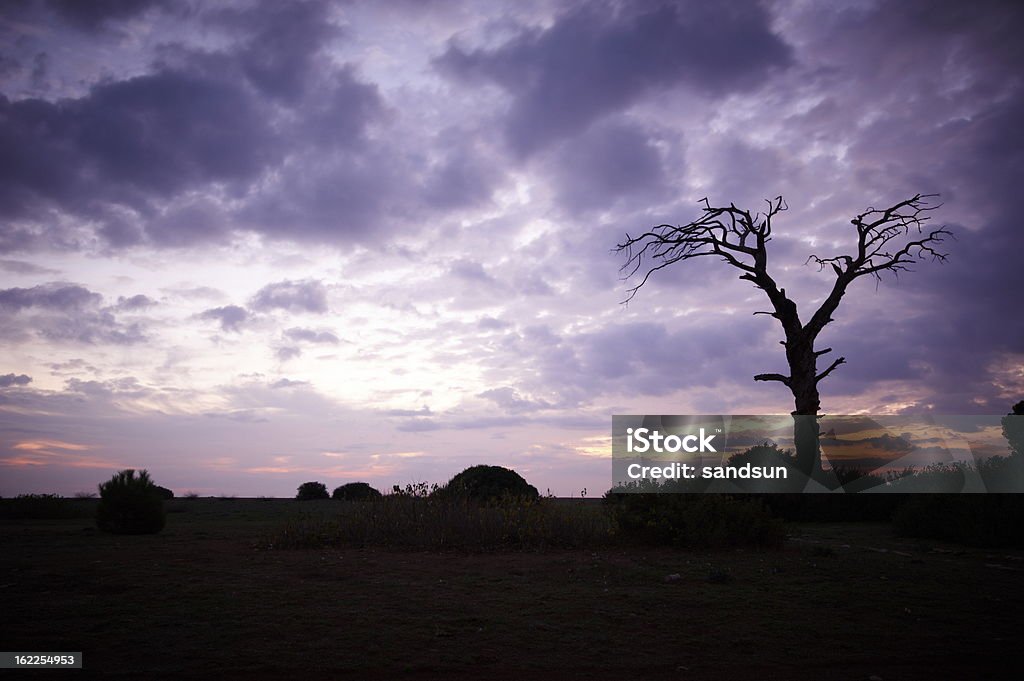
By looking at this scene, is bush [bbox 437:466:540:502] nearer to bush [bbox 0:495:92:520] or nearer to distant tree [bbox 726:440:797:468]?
distant tree [bbox 726:440:797:468]

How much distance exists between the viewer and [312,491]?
133 feet

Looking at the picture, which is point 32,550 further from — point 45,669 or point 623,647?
point 623,647

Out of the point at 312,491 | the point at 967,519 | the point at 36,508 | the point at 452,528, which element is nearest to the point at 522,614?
the point at 452,528

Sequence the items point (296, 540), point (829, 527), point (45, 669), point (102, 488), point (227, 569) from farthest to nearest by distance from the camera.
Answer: point (829, 527)
point (102, 488)
point (296, 540)
point (227, 569)
point (45, 669)

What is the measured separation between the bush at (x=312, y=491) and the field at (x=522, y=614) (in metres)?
30.0

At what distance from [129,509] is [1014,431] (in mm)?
20672

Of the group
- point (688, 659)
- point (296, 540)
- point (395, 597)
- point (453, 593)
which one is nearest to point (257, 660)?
point (395, 597)

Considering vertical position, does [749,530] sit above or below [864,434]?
below

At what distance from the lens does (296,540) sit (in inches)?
495

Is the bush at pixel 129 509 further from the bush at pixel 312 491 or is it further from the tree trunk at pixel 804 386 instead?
the bush at pixel 312 491

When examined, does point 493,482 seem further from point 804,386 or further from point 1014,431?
point 1014,431

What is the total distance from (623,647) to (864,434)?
18353 millimetres

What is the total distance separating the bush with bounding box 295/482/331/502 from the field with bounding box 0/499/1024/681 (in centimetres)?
3004

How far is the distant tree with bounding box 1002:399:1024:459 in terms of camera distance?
15414mm
